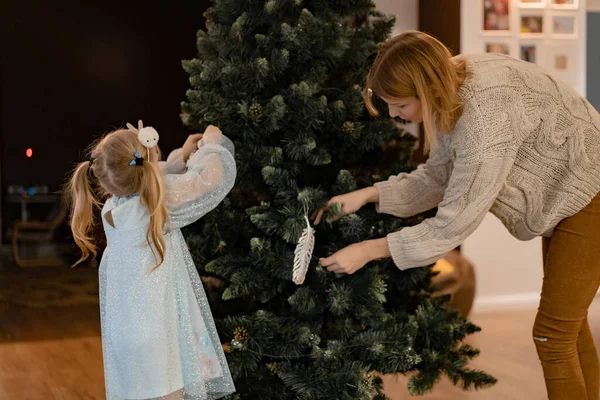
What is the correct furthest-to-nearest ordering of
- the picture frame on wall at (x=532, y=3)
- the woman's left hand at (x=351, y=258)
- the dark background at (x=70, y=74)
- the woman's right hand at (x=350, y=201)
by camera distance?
the picture frame on wall at (x=532, y=3)
the dark background at (x=70, y=74)
the woman's right hand at (x=350, y=201)
the woman's left hand at (x=351, y=258)

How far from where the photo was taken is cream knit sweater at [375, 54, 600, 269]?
1796mm

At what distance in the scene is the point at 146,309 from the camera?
6.91ft

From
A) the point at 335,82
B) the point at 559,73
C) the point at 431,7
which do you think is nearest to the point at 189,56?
the point at 431,7

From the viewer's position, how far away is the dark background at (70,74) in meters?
4.56

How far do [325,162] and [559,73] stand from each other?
10.5 feet

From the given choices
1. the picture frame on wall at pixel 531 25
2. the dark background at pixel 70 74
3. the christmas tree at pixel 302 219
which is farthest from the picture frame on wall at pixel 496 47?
the christmas tree at pixel 302 219

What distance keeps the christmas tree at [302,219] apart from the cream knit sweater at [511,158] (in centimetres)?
25

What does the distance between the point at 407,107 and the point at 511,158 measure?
0.85 ft

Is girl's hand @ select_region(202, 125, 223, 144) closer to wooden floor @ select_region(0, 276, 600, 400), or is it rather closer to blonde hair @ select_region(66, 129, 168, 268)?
blonde hair @ select_region(66, 129, 168, 268)

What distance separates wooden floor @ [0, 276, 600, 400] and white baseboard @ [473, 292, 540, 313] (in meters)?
0.11

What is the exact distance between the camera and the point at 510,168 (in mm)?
1824

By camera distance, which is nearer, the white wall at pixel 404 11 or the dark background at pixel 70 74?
the dark background at pixel 70 74

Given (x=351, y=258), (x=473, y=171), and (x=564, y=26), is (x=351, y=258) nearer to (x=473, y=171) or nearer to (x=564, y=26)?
(x=473, y=171)

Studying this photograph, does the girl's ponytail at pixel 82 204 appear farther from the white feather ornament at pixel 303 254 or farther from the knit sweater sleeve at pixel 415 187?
the knit sweater sleeve at pixel 415 187
